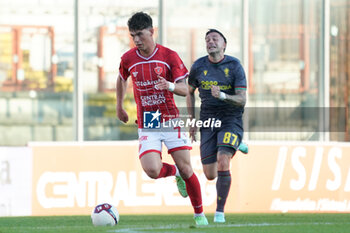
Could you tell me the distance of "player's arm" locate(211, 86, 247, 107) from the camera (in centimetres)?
914

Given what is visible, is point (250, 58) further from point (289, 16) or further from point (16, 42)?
point (16, 42)

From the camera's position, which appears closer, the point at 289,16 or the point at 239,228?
the point at 239,228

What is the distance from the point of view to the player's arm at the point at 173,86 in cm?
828

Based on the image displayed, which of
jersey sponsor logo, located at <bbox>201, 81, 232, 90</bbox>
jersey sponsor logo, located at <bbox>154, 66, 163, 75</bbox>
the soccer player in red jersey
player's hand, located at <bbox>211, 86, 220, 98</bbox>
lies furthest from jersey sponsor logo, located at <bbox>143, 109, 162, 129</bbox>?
jersey sponsor logo, located at <bbox>201, 81, 232, 90</bbox>

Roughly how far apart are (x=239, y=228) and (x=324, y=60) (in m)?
7.75

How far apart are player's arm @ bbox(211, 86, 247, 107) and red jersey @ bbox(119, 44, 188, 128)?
46 cm

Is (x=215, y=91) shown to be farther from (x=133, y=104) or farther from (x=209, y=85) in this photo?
(x=133, y=104)

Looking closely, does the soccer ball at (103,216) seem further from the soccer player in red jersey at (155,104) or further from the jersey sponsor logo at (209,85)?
the jersey sponsor logo at (209,85)

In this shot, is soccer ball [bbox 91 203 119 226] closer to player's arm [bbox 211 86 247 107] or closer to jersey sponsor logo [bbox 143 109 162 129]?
jersey sponsor logo [bbox 143 109 162 129]

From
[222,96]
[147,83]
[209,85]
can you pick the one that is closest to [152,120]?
[147,83]

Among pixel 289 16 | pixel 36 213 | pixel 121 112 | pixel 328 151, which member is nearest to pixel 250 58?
pixel 289 16

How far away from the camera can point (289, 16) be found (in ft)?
51.1

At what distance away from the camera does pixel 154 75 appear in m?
8.81

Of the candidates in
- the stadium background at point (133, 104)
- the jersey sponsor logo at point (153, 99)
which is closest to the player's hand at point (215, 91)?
the jersey sponsor logo at point (153, 99)
